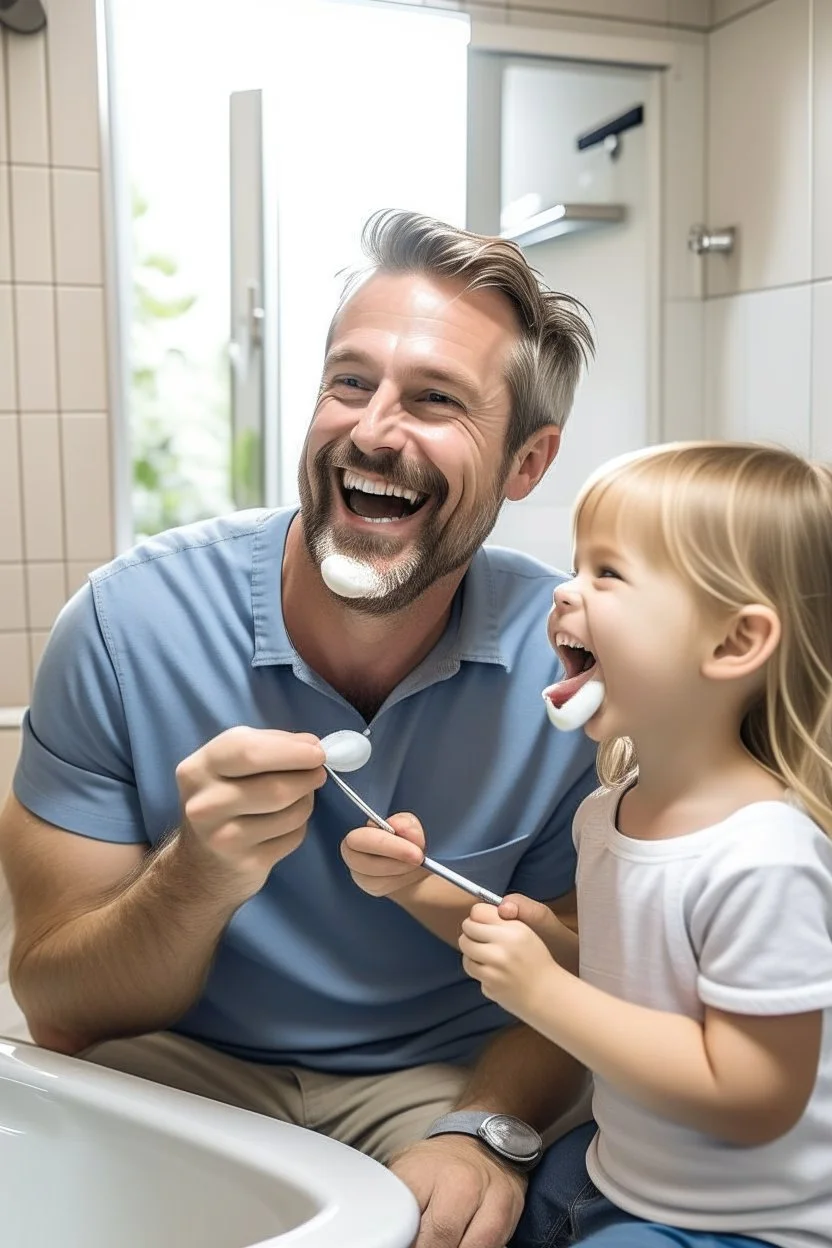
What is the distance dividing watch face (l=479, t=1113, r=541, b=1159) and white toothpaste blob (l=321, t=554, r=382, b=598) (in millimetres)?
433

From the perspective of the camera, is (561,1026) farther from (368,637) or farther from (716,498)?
(368,637)

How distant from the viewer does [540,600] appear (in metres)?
1.22

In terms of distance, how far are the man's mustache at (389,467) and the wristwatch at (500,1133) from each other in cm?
51

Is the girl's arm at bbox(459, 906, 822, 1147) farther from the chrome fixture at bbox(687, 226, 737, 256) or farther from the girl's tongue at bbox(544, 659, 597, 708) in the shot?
the chrome fixture at bbox(687, 226, 737, 256)

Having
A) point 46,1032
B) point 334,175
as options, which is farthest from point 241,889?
point 334,175

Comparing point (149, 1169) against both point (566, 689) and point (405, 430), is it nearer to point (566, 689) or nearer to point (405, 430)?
point (566, 689)

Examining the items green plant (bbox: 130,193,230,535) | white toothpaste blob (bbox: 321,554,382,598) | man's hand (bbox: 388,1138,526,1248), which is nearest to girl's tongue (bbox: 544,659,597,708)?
white toothpaste blob (bbox: 321,554,382,598)

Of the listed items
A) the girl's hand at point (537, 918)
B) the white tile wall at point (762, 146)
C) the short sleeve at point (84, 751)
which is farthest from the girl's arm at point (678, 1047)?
the white tile wall at point (762, 146)

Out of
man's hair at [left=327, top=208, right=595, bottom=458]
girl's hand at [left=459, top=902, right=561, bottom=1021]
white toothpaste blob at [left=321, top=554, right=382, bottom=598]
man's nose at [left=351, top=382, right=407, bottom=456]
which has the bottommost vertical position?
girl's hand at [left=459, top=902, right=561, bottom=1021]

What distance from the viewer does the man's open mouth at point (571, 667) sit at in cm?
83

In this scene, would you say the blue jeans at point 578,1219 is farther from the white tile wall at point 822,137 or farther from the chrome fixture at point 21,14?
the chrome fixture at point 21,14

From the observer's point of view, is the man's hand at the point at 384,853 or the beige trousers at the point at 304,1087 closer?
the man's hand at the point at 384,853

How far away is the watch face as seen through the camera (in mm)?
980

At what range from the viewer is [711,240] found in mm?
2381
